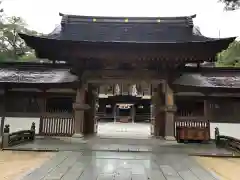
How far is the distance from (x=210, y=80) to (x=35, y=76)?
400 inches

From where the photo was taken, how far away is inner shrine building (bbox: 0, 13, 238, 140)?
12.2m

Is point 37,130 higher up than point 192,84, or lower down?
lower down

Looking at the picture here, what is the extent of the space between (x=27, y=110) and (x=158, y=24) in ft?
29.4

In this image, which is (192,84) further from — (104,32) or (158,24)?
(104,32)

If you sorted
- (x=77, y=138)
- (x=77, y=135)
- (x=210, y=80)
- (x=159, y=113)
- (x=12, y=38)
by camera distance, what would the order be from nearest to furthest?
(x=77, y=138)
(x=77, y=135)
(x=210, y=80)
(x=159, y=113)
(x=12, y=38)

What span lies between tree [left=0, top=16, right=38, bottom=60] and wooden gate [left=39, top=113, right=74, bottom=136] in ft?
85.2

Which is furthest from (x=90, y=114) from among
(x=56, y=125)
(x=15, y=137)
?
(x=15, y=137)

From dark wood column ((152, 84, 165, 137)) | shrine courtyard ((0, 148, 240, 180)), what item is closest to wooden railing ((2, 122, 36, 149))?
shrine courtyard ((0, 148, 240, 180))

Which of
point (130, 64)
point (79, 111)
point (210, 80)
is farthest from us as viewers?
point (210, 80)

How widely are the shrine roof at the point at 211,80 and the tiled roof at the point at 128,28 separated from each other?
230 centimetres

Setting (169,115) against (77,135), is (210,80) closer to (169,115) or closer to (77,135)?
(169,115)

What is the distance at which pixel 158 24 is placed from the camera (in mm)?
14992

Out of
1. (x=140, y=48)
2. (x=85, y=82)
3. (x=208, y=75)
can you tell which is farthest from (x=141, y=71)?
(x=208, y=75)

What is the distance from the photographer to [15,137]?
1128 centimetres
